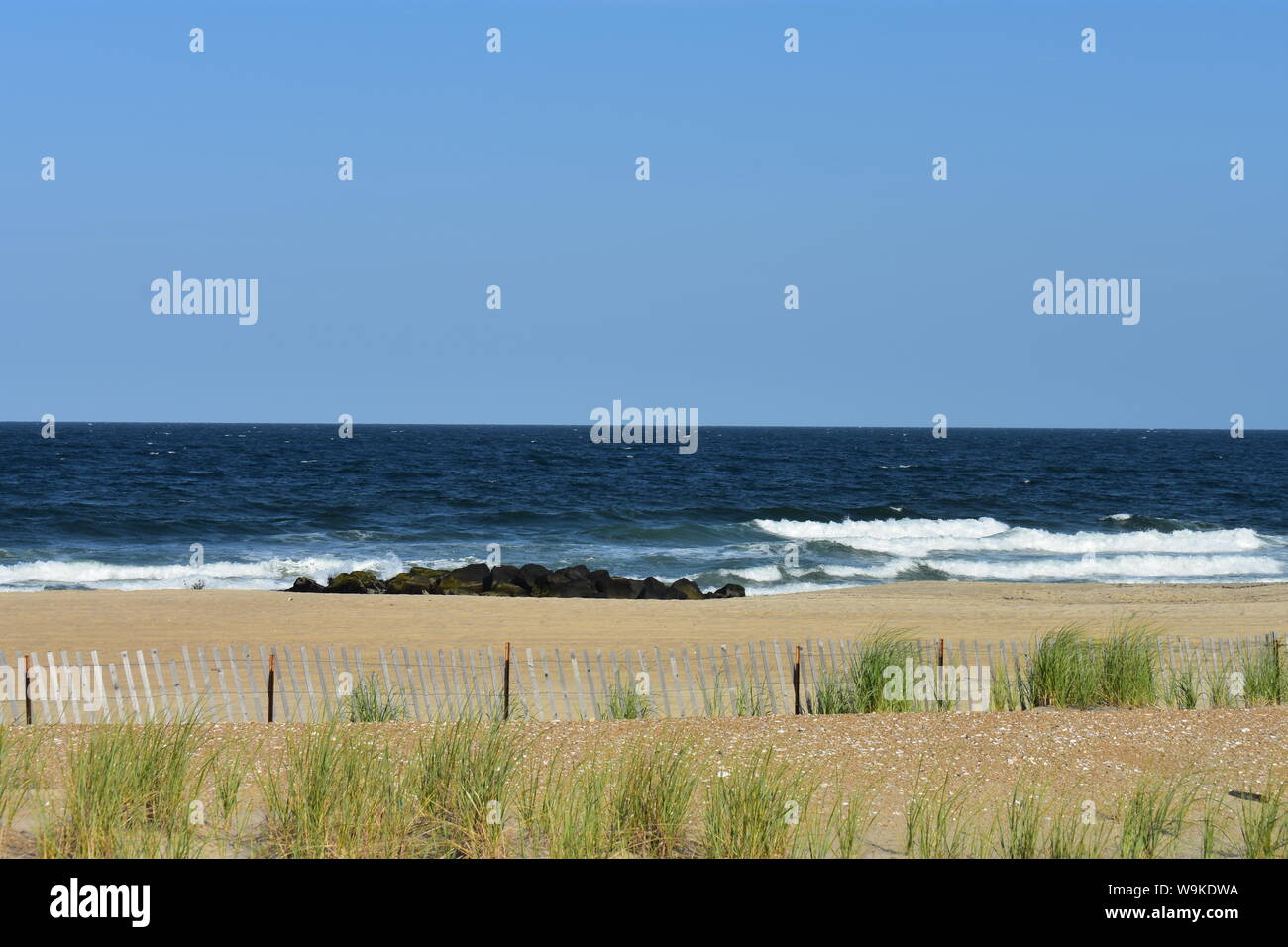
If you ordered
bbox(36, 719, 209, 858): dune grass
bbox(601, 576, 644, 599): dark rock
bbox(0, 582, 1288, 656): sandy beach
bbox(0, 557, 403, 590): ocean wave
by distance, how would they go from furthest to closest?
bbox(0, 557, 403, 590): ocean wave → bbox(601, 576, 644, 599): dark rock → bbox(0, 582, 1288, 656): sandy beach → bbox(36, 719, 209, 858): dune grass

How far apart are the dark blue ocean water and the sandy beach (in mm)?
6741

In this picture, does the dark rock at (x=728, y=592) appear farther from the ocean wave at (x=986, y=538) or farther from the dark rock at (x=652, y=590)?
the ocean wave at (x=986, y=538)

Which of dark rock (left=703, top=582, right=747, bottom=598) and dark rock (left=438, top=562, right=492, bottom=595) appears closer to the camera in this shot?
dark rock (left=438, top=562, right=492, bottom=595)

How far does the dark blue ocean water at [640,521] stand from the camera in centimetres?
3338

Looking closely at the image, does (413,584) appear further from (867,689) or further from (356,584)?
(867,689)

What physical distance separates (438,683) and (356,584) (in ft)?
45.2

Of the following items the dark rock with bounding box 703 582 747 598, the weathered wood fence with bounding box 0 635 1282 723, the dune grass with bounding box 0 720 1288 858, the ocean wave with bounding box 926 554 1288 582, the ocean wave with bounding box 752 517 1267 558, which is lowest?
the ocean wave with bounding box 926 554 1288 582

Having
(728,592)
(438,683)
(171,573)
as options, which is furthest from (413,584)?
(438,683)

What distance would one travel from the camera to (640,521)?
4394cm

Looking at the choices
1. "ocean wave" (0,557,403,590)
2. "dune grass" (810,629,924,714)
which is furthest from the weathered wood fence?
"ocean wave" (0,557,403,590)

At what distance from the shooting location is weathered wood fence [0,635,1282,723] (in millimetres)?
11266

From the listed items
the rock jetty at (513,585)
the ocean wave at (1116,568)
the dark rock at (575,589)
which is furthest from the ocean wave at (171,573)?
the ocean wave at (1116,568)

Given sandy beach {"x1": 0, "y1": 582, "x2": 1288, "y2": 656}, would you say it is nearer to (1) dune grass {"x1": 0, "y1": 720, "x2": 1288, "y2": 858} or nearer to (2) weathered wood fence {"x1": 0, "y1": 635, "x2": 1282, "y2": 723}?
(2) weathered wood fence {"x1": 0, "y1": 635, "x2": 1282, "y2": 723}
